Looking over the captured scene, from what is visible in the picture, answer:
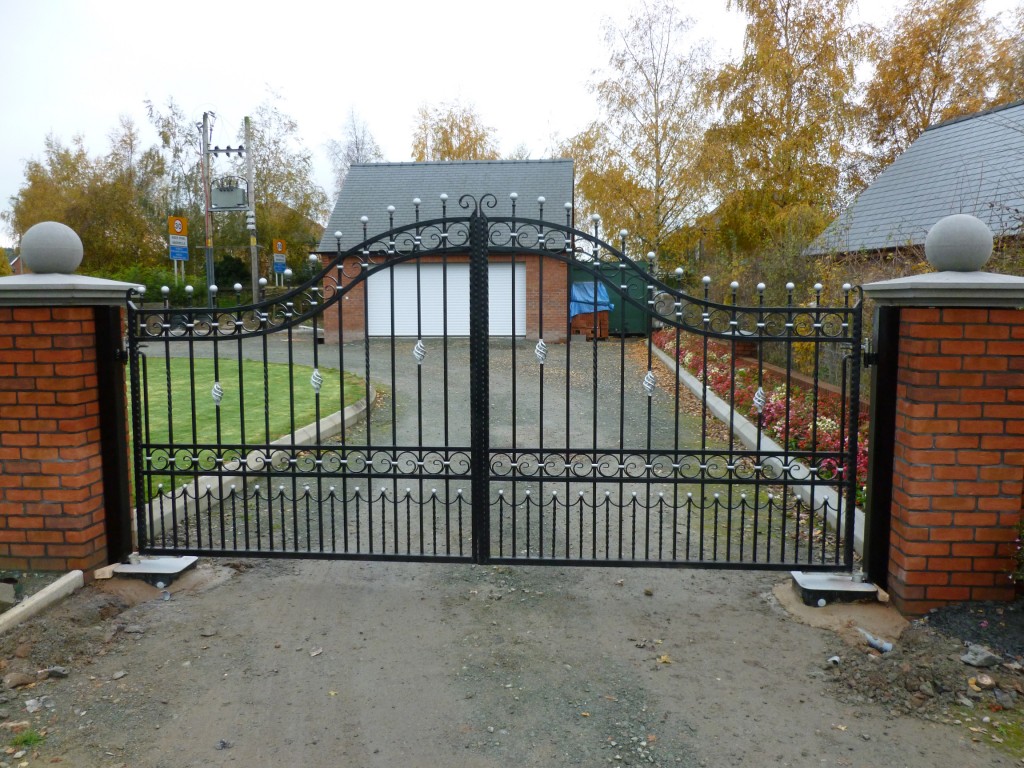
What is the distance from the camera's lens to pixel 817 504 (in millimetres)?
5988

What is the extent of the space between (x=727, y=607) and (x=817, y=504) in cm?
213

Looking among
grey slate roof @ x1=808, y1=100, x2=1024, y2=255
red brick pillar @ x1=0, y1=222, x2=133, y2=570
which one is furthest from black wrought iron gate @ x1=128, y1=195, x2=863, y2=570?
grey slate roof @ x1=808, y1=100, x2=1024, y2=255

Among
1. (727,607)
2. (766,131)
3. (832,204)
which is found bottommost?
(727,607)

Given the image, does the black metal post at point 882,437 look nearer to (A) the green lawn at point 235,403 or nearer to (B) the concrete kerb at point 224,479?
(B) the concrete kerb at point 224,479

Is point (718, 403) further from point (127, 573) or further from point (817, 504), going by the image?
point (127, 573)

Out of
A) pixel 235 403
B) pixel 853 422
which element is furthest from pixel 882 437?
pixel 235 403

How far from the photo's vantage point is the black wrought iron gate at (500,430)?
434 centimetres

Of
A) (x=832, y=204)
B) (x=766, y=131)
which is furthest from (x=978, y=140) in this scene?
(x=766, y=131)

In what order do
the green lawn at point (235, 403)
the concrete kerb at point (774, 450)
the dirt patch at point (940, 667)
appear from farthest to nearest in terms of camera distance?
the green lawn at point (235, 403), the concrete kerb at point (774, 450), the dirt patch at point (940, 667)

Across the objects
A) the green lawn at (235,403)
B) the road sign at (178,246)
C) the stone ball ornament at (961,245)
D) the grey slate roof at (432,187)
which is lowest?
the green lawn at (235,403)

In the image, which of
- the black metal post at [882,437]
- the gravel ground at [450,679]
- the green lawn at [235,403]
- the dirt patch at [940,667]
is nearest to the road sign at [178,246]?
the green lawn at [235,403]

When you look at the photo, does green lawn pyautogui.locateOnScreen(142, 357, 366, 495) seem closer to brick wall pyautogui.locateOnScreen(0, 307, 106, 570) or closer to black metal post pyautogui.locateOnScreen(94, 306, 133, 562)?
black metal post pyautogui.locateOnScreen(94, 306, 133, 562)

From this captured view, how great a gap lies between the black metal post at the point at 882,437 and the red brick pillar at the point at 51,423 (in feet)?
14.6

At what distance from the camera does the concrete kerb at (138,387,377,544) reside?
465cm
